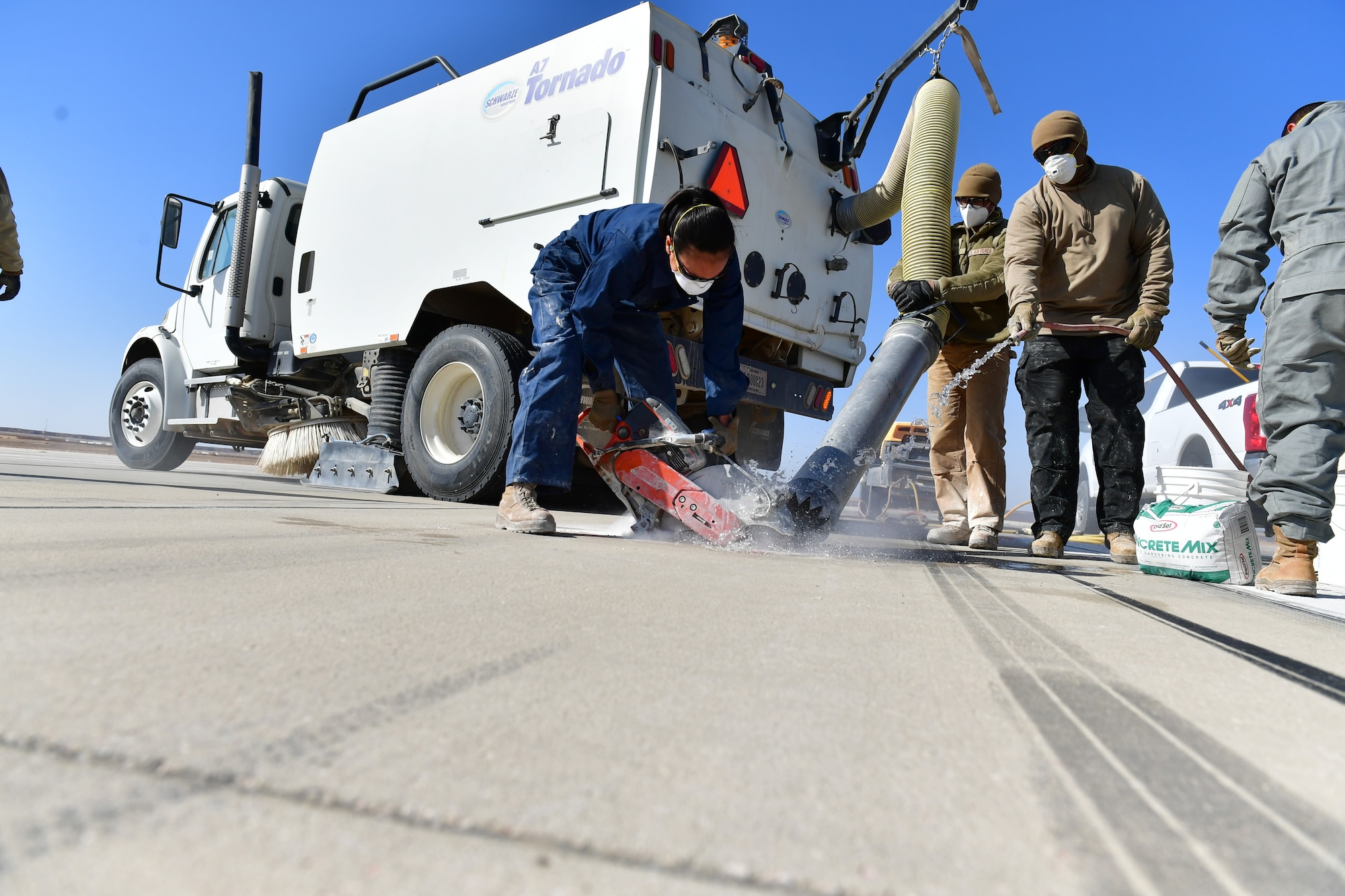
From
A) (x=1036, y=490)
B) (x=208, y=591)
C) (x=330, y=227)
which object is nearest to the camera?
(x=208, y=591)

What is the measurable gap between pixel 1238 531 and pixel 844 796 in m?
2.87

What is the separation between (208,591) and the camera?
4.01 feet

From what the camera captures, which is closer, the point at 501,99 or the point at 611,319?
the point at 611,319

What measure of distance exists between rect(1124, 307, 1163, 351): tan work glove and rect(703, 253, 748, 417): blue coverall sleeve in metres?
1.66

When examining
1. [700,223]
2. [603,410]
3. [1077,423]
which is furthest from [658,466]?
[1077,423]

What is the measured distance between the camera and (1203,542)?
8.90 feet

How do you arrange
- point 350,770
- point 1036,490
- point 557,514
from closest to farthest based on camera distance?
1. point 350,770
2. point 1036,490
3. point 557,514

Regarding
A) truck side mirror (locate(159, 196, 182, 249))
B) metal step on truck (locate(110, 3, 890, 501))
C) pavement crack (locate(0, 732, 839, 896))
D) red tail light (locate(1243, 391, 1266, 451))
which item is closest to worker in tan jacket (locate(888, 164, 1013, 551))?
metal step on truck (locate(110, 3, 890, 501))

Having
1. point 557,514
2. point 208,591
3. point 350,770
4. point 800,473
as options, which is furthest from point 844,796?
point 557,514

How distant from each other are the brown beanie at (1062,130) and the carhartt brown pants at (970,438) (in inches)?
41.4

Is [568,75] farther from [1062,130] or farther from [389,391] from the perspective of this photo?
[1062,130]

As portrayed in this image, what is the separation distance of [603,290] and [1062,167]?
2151mm

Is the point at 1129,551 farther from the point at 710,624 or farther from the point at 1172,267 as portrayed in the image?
the point at 710,624

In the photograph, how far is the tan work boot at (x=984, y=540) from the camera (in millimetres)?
3684
